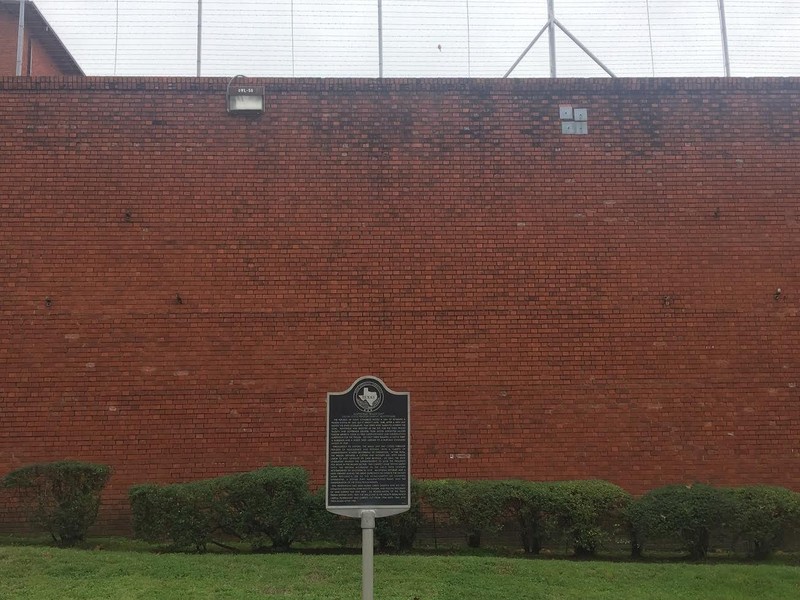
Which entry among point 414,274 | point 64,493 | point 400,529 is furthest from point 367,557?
point 414,274

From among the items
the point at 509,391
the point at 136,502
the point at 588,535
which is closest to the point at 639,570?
the point at 588,535

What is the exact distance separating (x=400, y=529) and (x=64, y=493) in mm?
3809

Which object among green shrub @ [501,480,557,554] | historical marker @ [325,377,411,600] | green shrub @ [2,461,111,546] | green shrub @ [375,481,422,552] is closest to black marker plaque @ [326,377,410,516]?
historical marker @ [325,377,411,600]

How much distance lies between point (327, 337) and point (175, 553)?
10.5 feet

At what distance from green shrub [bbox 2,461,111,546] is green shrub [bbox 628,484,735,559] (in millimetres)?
5999

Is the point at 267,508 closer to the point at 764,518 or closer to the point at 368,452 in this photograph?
the point at 368,452

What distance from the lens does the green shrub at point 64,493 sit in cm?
830

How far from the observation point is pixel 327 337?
9742 millimetres

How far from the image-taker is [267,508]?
26.3 feet

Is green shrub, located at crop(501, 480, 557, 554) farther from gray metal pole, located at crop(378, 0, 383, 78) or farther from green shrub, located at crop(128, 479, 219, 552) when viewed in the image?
gray metal pole, located at crop(378, 0, 383, 78)

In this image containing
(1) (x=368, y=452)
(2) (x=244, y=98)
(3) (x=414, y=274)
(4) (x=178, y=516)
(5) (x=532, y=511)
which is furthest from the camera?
(2) (x=244, y=98)

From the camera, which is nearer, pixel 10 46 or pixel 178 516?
pixel 178 516

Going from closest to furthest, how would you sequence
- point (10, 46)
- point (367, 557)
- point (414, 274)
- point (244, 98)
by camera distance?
point (367, 557), point (414, 274), point (244, 98), point (10, 46)

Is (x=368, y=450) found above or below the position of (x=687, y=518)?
above
